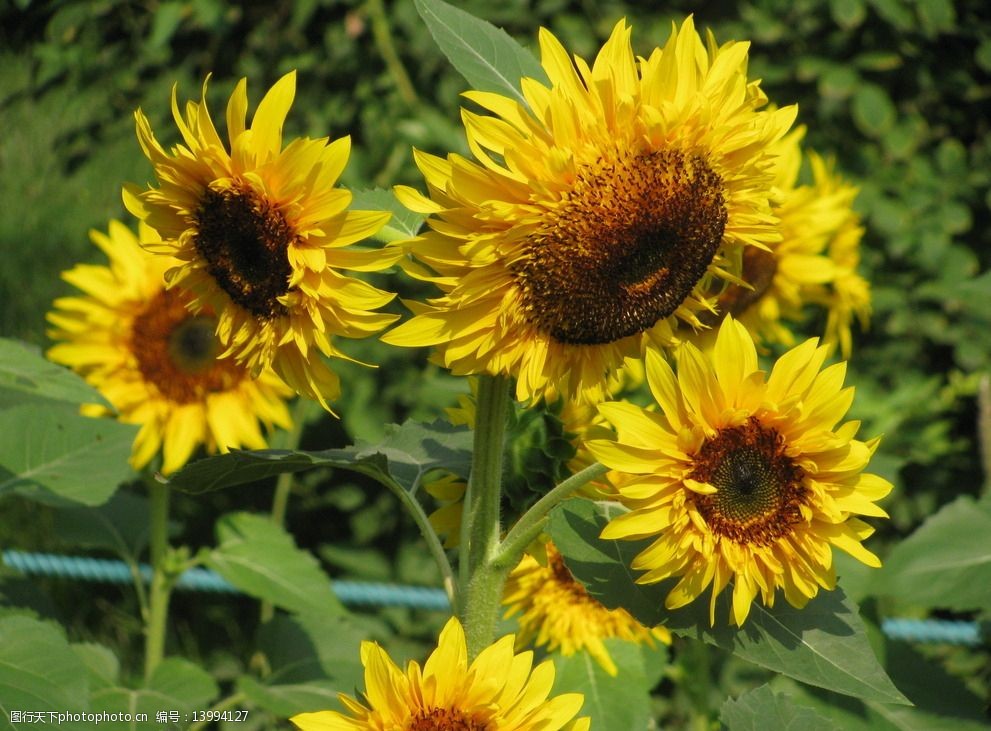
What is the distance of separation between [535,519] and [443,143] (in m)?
1.52

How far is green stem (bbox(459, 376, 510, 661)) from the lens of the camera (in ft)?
2.87

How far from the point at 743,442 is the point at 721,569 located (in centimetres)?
8

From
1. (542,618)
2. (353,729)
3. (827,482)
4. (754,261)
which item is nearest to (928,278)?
(754,261)

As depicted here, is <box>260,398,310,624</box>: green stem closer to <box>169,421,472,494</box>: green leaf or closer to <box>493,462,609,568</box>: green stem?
<box>169,421,472,494</box>: green leaf

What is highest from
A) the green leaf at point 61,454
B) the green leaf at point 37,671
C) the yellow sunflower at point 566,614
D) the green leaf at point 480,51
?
the green leaf at point 480,51

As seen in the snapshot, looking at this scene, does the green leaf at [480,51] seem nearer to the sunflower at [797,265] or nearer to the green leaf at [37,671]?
the green leaf at [37,671]

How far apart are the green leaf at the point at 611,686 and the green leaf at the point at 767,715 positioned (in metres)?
0.30

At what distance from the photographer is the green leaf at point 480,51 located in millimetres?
858

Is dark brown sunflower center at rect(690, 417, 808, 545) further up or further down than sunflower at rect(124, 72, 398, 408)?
further down

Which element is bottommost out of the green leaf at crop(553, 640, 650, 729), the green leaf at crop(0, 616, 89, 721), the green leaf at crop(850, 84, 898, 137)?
the green leaf at crop(553, 640, 650, 729)

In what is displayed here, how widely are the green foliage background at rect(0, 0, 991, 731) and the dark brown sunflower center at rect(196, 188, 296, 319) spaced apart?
1406mm

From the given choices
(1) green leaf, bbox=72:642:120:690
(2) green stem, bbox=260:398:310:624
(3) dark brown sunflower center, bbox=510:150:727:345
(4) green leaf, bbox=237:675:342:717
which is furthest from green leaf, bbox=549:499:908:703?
(2) green stem, bbox=260:398:310:624

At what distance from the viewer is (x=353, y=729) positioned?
82cm

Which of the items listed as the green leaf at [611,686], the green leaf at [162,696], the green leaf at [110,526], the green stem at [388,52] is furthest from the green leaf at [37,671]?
the green stem at [388,52]
